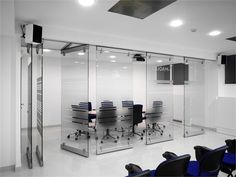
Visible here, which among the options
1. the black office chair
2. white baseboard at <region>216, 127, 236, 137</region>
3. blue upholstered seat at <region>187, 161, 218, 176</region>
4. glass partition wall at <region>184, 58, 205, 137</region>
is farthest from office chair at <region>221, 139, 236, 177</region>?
white baseboard at <region>216, 127, 236, 137</region>

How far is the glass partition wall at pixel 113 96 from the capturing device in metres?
4.56

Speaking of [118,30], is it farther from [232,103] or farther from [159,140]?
[232,103]

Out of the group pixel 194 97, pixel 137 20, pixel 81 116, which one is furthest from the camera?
pixel 194 97

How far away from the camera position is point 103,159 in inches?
155

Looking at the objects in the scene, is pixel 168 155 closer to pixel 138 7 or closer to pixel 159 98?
pixel 138 7

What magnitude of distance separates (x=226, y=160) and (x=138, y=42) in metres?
3.31

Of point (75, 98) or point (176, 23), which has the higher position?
point (176, 23)

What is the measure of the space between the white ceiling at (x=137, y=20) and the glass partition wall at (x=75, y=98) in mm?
855

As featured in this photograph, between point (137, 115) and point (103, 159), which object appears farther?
point (137, 115)

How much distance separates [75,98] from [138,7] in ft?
8.74

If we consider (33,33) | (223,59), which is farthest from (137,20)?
(223,59)

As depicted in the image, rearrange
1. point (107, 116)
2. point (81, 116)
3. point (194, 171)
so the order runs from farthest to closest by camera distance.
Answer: point (107, 116)
point (81, 116)
point (194, 171)

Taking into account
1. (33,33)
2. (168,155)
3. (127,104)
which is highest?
(33,33)

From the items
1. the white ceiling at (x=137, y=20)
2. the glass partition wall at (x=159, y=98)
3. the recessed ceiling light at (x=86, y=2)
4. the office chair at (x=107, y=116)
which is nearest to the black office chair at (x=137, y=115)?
the glass partition wall at (x=159, y=98)
